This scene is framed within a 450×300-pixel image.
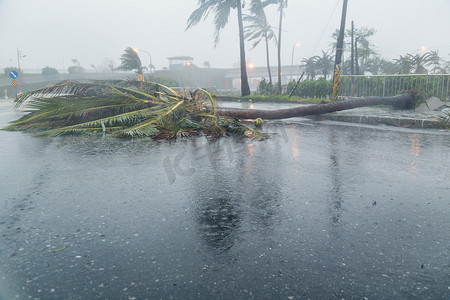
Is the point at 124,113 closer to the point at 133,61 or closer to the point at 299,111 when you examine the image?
the point at 299,111

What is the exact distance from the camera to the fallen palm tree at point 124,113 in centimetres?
684

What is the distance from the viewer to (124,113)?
7094 millimetres

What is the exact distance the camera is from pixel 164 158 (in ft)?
Answer: 16.1

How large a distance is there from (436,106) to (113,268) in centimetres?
1352

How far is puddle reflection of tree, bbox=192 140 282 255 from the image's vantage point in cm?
239

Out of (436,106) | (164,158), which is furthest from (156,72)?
(164,158)

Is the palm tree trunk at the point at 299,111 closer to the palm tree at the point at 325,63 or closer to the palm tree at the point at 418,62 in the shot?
the palm tree at the point at 418,62

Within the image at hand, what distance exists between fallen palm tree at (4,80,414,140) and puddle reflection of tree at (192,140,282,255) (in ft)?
7.15

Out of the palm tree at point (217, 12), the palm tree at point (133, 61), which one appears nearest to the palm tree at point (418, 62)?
the palm tree at point (217, 12)

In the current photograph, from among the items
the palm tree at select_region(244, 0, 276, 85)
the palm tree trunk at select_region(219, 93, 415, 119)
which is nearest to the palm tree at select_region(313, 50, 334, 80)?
the palm tree at select_region(244, 0, 276, 85)

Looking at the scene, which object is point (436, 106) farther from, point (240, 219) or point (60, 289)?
point (60, 289)

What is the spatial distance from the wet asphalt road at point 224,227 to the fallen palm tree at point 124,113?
203 cm

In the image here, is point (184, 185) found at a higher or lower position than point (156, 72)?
lower

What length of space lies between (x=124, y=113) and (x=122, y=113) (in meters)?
0.16
